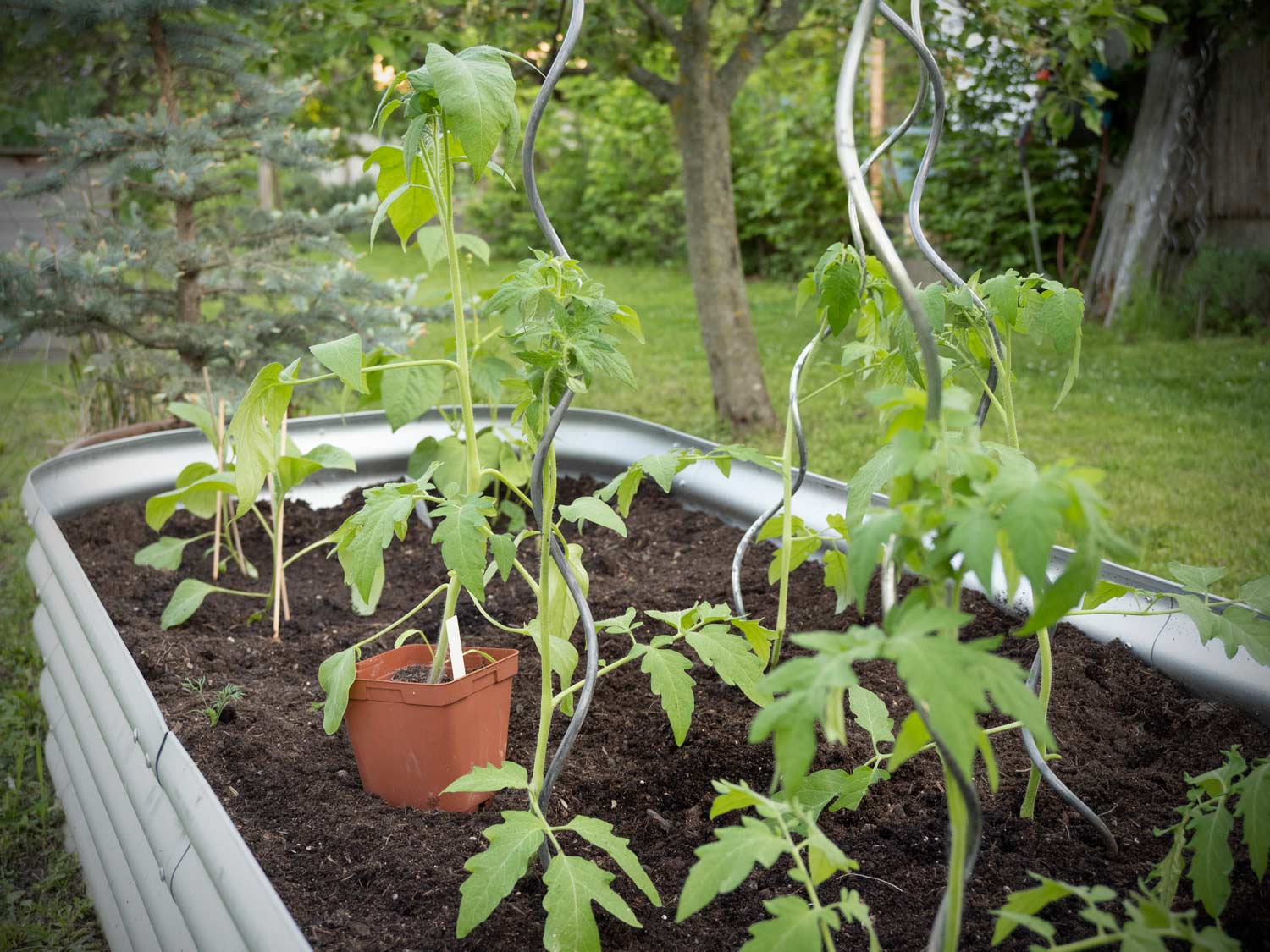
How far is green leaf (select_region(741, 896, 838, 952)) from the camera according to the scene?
0.85m

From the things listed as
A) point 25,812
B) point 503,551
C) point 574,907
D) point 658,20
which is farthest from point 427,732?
point 658,20

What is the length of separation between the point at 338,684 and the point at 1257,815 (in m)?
1.07

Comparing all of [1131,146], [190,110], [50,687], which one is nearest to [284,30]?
[190,110]

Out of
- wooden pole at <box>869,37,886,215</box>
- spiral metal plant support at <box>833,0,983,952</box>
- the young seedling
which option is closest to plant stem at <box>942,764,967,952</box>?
spiral metal plant support at <box>833,0,983,952</box>

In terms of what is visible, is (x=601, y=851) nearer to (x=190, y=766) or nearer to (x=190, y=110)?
(x=190, y=766)

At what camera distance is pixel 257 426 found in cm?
145

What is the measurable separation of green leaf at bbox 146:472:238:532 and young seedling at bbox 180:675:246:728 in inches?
18.5

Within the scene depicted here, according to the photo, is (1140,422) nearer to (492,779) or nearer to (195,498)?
(195,498)

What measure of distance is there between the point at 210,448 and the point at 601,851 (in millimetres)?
2025

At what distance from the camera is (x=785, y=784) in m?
0.76

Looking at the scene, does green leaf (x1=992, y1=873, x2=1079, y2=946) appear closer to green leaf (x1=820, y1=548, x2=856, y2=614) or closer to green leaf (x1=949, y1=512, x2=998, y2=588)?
green leaf (x1=949, y1=512, x2=998, y2=588)

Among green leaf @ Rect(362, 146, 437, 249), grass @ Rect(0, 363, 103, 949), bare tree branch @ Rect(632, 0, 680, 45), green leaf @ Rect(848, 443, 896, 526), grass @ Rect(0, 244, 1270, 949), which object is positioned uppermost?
bare tree branch @ Rect(632, 0, 680, 45)

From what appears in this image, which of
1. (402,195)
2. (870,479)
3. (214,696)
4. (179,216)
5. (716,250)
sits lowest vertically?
(214,696)

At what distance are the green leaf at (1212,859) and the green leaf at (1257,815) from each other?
5cm
